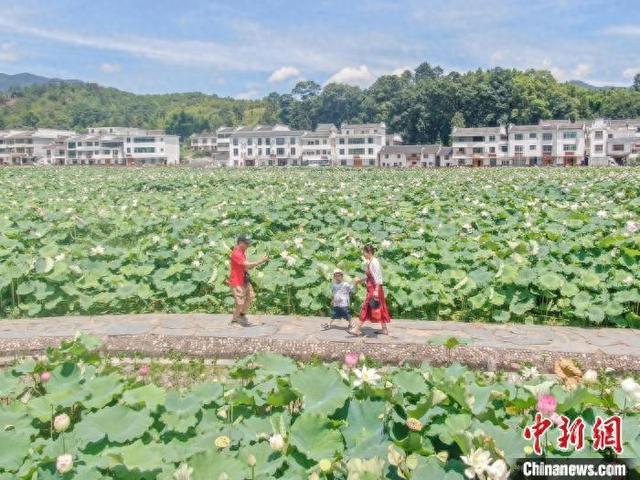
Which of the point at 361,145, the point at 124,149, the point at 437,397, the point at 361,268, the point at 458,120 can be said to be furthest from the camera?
the point at 124,149

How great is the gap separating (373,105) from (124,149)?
39.3 m

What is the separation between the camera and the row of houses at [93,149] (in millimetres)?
87688

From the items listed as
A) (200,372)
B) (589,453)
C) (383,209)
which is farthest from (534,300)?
(383,209)

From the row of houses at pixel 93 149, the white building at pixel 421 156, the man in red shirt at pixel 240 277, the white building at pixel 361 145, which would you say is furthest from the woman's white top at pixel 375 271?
the row of houses at pixel 93 149

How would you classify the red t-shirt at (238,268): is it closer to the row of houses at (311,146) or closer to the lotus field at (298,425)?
the lotus field at (298,425)

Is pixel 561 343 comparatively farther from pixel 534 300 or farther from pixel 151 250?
pixel 151 250

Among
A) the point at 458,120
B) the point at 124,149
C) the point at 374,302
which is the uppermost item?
the point at 458,120

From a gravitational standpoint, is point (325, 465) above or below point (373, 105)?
below

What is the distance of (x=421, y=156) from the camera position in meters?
70.6

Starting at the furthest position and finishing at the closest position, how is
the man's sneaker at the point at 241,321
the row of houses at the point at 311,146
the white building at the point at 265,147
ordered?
the white building at the point at 265,147, the row of houses at the point at 311,146, the man's sneaker at the point at 241,321

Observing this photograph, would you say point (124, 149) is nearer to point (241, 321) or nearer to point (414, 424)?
point (241, 321)

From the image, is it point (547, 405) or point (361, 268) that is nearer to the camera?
point (547, 405)

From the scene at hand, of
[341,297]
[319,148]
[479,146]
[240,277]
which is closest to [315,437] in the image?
[341,297]

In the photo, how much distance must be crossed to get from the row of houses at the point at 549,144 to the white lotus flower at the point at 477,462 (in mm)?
69613
